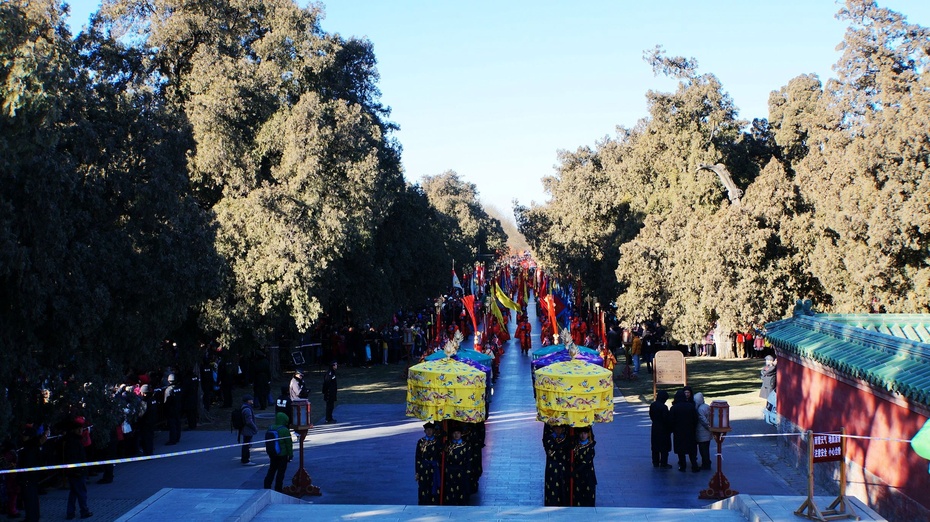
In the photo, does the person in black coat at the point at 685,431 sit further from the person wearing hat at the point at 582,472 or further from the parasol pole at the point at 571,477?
the parasol pole at the point at 571,477

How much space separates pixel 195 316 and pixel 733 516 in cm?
1474

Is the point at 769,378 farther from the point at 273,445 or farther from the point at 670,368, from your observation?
the point at 273,445

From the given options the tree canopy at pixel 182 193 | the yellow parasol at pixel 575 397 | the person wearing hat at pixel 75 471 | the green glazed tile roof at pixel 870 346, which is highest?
the tree canopy at pixel 182 193

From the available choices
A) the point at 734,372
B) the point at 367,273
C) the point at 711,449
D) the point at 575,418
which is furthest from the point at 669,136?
the point at 575,418

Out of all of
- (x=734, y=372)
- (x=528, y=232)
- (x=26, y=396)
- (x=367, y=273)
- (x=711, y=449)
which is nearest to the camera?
(x=26, y=396)

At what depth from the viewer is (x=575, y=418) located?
12.5m

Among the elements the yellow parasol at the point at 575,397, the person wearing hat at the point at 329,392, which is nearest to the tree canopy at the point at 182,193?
the person wearing hat at the point at 329,392

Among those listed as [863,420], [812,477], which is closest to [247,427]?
[812,477]

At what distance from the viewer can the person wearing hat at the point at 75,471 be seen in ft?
40.7

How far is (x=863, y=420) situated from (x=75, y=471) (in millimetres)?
10781

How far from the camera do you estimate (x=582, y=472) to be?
42.0 feet

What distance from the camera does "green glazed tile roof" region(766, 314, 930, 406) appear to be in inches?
453

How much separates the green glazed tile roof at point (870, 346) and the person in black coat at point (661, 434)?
2.51 meters

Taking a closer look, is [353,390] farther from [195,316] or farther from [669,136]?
[669,136]
